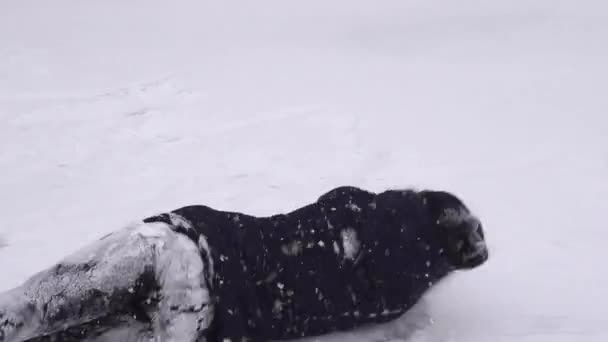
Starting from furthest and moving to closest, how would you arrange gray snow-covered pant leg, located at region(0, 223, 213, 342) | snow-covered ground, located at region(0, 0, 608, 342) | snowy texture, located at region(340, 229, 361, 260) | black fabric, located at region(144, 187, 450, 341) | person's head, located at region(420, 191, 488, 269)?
1. snow-covered ground, located at region(0, 0, 608, 342)
2. person's head, located at region(420, 191, 488, 269)
3. snowy texture, located at region(340, 229, 361, 260)
4. black fabric, located at region(144, 187, 450, 341)
5. gray snow-covered pant leg, located at region(0, 223, 213, 342)

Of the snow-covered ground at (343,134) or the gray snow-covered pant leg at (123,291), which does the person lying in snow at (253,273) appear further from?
the snow-covered ground at (343,134)

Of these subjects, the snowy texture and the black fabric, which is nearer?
the black fabric

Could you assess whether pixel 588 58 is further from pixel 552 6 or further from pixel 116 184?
pixel 116 184

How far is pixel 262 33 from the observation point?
988 cm

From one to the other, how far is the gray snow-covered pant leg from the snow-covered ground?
0.72 metres

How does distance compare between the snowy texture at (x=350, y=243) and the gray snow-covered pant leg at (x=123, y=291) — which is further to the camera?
the snowy texture at (x=350, y=243)

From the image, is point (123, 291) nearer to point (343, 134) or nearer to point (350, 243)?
point (350, 243)

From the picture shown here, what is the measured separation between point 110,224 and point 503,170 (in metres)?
2.91

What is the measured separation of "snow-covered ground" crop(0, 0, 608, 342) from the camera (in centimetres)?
299

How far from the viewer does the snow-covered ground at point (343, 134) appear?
9.82 ft

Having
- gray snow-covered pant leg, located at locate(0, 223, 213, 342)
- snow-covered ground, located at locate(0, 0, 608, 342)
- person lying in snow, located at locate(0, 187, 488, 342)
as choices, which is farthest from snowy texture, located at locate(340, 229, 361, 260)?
gray snow-covered pant leg, located at locate(0, 223, 213, 342)

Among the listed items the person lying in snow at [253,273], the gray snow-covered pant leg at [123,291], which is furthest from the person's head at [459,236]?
the gray snow-covered pant leg at [123,291]

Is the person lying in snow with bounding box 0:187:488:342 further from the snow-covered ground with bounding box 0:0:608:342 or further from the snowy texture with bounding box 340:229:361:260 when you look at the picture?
the snow-covered ground with bounding box 0:0:608:342

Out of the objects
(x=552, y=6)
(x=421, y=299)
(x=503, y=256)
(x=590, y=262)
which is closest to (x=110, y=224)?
(x=421, y=299)
